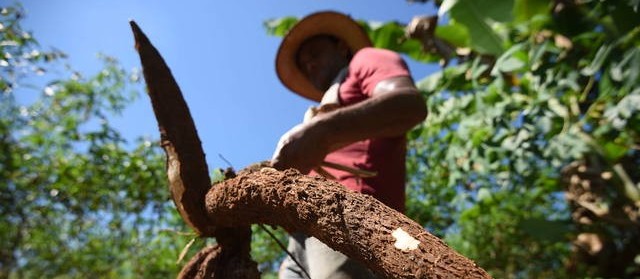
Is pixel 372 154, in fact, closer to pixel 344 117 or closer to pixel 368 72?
pixel 368 72

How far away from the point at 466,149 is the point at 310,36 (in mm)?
2471

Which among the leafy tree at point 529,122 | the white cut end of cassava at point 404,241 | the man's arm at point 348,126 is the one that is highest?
the man's arm at point 348,126

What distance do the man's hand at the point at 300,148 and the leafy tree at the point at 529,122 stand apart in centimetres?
118

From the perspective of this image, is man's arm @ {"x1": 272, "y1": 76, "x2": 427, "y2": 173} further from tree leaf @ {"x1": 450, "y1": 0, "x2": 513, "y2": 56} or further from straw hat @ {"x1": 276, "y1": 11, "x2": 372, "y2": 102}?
tree leaf @ {"x1": 450, "y1": 0, "x2": 513, "y2": 56}

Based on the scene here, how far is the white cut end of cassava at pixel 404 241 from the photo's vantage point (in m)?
0.79

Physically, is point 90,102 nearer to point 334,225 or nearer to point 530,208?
point 334,225

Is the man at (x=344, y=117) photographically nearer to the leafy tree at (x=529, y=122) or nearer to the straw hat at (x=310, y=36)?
the straw hat at (x=310, y=36)

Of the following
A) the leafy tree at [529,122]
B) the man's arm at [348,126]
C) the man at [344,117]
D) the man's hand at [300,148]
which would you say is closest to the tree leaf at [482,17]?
the leafy tree at [529,122]

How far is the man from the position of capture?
4.05ft

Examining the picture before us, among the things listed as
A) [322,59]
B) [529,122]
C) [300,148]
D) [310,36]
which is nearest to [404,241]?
[300,148]

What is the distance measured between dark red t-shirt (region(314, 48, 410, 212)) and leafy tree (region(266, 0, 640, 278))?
2.26 feet

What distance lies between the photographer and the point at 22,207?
15.9 ft

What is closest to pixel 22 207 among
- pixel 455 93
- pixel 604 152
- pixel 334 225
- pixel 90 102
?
pixel 90 102

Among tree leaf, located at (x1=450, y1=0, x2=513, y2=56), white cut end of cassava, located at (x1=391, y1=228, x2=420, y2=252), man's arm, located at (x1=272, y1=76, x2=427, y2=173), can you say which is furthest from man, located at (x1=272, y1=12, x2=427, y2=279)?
tree leaf, located at (x1=450, y1=0, x2=513, y2=56)
